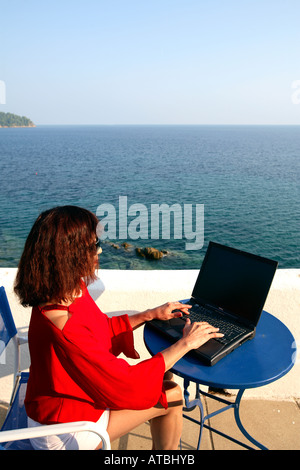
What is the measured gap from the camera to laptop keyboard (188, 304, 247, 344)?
1905 mm

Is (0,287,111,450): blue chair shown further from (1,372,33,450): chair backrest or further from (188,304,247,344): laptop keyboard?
(188,304,247,344): laptop keyboard

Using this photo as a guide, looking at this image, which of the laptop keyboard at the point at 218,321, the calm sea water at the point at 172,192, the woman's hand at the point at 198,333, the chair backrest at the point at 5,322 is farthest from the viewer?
the calm sea water at the point at 172,192

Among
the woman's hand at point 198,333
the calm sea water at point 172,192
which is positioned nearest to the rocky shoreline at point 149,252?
the calm sea water at point 172,192

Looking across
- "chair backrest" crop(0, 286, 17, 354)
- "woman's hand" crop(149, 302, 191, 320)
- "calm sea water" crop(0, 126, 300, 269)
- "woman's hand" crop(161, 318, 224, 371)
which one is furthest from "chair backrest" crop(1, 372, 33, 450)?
"calm sea water" crop(0, 126, 300, 269)

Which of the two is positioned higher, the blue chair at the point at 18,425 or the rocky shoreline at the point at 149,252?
the blue chair at the point at 18,425

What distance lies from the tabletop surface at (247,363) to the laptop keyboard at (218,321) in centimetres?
8

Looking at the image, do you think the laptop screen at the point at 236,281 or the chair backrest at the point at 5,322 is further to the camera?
the chair backrest at the point at 5,322

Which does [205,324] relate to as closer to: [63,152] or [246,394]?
[246,394]

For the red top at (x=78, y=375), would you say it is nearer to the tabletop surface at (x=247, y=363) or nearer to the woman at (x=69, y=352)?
the woman at (x=69, y=352)

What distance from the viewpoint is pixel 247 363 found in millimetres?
1803

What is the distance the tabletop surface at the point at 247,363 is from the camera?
1.68 meters

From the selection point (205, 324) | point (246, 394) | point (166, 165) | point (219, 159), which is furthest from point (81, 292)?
point (219, 159)

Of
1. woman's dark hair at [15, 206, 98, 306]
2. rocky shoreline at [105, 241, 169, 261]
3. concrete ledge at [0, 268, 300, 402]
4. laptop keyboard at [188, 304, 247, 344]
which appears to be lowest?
rocky shoreline at [105, 241, 169, 261]

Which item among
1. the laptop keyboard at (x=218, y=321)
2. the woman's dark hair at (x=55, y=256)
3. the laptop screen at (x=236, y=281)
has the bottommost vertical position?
the laptop keyboard at (x=218, y=321)
